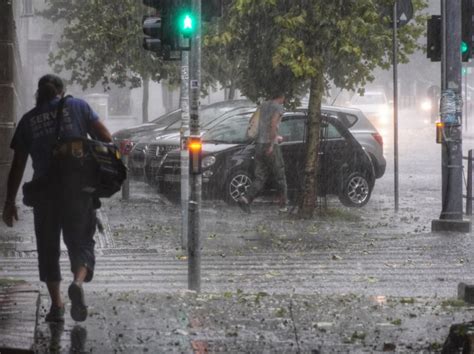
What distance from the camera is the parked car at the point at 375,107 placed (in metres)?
45.3

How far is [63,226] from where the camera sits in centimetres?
880

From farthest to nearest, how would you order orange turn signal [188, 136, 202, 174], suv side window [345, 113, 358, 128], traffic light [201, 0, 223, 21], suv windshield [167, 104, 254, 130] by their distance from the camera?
suv windshield [167, 104, 254, 130], suv side window [345, 113, 358, 128], traffic light [201, 0, 223, 21], orange turn signal [188, 136, 202, 174]

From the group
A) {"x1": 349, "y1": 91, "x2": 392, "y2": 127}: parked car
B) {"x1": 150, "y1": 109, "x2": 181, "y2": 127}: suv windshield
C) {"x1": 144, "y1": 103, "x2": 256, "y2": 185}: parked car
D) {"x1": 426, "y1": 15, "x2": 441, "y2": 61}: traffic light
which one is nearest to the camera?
{"x1": 426, "y1": 15, "x2": 441, "y2": 61}: traffic light

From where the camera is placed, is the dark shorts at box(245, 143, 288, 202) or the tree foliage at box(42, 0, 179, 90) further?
the tree foliage at box(42, 0, 179, 90)

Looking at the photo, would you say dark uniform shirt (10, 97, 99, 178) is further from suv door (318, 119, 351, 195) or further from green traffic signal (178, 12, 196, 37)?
suv door (318, 119, 351, 195)

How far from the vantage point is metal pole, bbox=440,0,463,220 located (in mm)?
16719

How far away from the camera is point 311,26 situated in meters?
17.7

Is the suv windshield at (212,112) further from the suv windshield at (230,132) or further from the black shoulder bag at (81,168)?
the black shoulder bag at (81,168)

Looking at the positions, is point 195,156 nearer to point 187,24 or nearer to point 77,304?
point 187,24

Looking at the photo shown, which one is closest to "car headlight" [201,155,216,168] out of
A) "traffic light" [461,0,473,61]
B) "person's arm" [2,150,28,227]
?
"traffic light" [461,0,473,61]

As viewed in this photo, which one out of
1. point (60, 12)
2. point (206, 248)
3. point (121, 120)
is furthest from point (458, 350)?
point (121, 120)

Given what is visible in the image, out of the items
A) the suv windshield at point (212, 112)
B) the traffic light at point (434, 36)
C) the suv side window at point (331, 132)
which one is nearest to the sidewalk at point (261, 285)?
the suv side window at point (331, 132)

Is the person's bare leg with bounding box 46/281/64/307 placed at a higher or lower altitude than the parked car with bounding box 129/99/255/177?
lower

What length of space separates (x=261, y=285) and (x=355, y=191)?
29.7 ft
